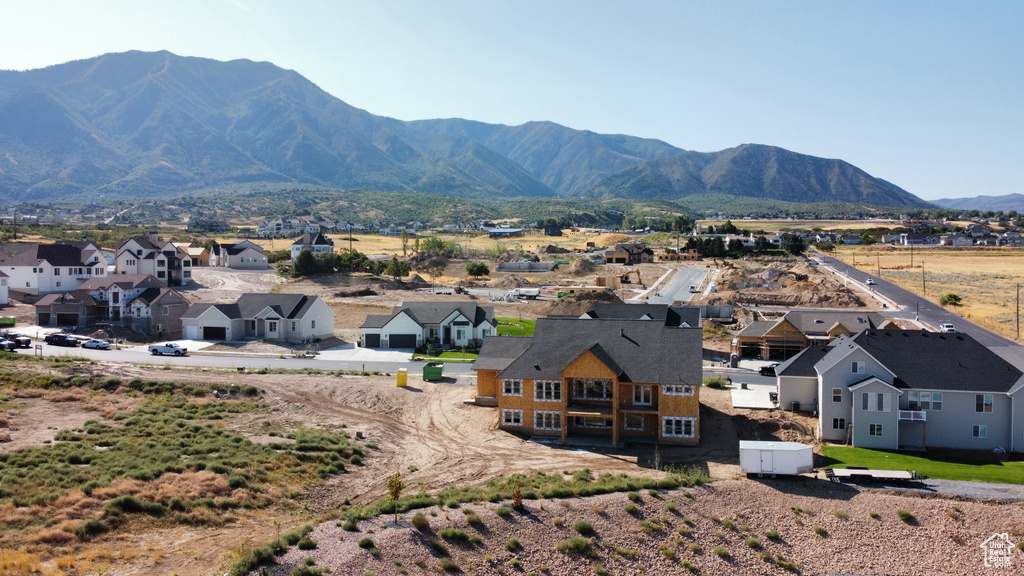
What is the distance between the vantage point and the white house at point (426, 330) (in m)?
61.0

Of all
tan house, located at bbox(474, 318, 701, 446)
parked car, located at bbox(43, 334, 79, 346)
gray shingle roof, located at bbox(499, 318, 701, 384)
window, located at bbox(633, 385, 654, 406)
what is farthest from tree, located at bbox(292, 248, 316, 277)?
window, located at bbox(633, 385, 654, 406)

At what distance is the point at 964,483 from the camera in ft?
92.2

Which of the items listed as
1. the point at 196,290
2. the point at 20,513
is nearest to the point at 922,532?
the point at 20,513

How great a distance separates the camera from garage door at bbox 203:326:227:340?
63469 millimetres

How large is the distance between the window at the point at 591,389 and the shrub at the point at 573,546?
1457cm

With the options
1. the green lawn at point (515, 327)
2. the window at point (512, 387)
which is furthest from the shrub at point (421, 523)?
the green lawn at point (515, 327)

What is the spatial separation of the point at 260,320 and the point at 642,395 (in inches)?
1593

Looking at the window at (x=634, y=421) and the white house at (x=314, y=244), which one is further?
the white house at (x=314, y=244)

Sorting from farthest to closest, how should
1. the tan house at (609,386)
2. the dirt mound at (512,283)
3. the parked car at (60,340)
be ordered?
the dirt mound at (512,283), the parked car at (60,340), the tan house at (609,386)

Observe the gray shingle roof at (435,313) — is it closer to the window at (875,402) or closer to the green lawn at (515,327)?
the green lawn at (515,327)

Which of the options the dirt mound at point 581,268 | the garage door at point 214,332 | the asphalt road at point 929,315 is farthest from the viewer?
the dirt mound at point 581,268

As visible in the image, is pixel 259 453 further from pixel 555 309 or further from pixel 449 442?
pixel 555 309

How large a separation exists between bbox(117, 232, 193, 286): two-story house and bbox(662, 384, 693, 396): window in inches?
2986

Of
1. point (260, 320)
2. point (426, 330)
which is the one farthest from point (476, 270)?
point (426, 330)
